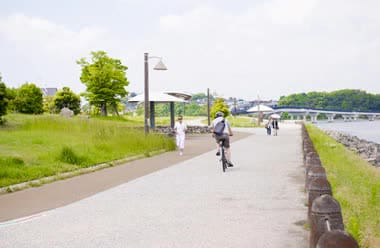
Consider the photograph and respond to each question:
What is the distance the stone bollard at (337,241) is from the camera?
3371 mm

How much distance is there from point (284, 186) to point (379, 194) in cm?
191

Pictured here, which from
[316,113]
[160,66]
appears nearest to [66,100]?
[160,66]

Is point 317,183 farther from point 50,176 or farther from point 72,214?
point 50,176

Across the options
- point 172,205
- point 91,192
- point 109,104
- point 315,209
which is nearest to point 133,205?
point 172,205

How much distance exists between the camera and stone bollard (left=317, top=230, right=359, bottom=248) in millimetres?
3371

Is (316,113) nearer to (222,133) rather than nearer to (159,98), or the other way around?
(159,98)

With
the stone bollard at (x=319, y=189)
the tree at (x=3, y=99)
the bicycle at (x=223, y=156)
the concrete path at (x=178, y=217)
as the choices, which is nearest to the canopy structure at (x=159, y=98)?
the tree at (x=3, y=99)

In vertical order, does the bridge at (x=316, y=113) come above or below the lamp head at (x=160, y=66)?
below

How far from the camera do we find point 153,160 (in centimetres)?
1792

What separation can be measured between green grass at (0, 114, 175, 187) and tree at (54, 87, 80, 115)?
4153 centimetres

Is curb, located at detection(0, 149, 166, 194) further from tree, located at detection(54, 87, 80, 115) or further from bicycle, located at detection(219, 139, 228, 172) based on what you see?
tree, located at detection(54, 87, 80, 115)

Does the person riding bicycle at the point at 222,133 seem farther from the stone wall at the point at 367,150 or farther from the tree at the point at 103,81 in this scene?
the tree at the point at 103,81

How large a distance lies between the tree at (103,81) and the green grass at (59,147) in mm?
33350

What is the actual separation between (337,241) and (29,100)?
58659 mm
